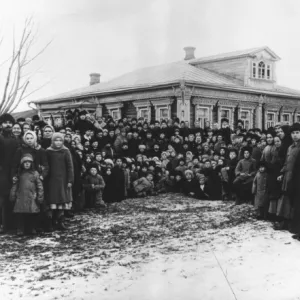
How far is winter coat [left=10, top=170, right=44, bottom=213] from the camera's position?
23.6 ft

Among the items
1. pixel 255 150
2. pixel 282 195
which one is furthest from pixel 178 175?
pixel 282 195

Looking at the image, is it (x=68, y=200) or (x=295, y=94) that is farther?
(x=295, y=94)

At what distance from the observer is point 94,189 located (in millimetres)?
10344

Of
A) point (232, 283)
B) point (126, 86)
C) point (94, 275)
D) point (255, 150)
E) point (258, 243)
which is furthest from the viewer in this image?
point (126, 86)

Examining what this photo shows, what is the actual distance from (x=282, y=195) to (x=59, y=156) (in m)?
3.67

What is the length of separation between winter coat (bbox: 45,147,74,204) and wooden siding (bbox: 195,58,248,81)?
54.7 feet

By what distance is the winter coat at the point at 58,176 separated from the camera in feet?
24.9

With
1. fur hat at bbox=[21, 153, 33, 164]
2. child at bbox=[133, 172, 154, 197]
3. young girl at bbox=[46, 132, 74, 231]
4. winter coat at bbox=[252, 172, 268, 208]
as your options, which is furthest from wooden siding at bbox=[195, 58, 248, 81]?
fur hat at bbox=[21, 153, 33, 164]

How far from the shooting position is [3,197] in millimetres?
7488

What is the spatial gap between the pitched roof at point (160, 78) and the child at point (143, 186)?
7.97 m

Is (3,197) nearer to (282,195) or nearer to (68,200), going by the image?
(68,200)

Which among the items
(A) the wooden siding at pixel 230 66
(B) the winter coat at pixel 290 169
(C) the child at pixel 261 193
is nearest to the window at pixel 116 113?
(A) the wooden siding at pixel 230 66

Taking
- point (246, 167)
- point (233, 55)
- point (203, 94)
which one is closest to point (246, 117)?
point (233, 55)

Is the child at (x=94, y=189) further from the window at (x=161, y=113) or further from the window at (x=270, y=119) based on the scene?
the window at (x=270, y=119)
